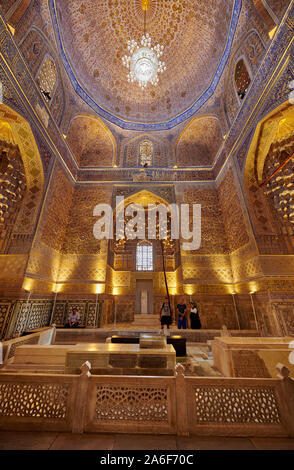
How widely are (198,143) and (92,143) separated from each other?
229 inches

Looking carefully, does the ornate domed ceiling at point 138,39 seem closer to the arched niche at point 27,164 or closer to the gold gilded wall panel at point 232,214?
the arched niche at point 27,164

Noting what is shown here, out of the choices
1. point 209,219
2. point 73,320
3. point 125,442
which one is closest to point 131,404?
point 125,442

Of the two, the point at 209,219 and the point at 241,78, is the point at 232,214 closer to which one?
the point at 209,219

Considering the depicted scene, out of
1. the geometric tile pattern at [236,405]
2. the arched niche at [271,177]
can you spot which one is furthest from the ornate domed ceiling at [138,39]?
the geometric tile pattern at [236,405]

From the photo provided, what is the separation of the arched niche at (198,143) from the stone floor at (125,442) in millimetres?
9924

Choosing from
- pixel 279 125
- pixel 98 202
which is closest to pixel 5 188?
pixel 98 202

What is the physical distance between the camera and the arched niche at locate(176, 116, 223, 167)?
9.23 meters

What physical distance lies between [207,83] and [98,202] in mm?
7691

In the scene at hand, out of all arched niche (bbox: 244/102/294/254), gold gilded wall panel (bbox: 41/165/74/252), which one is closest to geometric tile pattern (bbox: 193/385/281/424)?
arched niche (bbox: 244/102/294/254)

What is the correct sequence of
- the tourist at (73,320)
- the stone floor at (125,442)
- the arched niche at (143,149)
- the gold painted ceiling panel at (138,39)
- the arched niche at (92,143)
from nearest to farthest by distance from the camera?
the stone floor at (125,442)
the tourist at (73,320)
the gold painted ceiling panel at (138,39)
the arched niche at (92,143)
the arched niche at (143,149)

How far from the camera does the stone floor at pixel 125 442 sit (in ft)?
4.93

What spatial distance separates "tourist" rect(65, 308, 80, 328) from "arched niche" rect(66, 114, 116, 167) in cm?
727

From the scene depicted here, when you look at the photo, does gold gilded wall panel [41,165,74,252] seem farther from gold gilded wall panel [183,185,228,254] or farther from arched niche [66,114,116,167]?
gold gilded wall panel [183,185,228,254]
